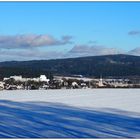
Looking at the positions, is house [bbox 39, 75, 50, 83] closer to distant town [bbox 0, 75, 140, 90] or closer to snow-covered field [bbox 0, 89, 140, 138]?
distant town [bbox 0, 75, 140, 90]

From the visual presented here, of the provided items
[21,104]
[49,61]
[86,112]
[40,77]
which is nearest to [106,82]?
[40,77]

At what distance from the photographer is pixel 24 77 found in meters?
11.6

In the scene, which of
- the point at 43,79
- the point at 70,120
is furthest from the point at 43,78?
the point at 70,120

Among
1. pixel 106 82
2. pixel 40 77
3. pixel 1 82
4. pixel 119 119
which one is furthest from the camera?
pixel 106 82

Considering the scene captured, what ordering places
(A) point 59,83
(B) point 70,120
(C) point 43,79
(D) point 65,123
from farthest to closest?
1. (A) point 59,83
2. (C) point 43,79
3. (B) point 70,120
4. (D) point 65,123

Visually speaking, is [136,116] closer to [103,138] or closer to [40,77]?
[103,138]

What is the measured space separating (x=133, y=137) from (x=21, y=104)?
2994 mm

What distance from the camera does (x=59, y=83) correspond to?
471 inches

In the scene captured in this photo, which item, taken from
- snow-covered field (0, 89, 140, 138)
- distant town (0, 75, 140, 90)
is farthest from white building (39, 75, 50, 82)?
snow-covered field (0, 89, 140, 138)

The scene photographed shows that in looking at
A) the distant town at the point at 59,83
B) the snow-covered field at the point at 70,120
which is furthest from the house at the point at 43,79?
the snow-covered field at the point at 70,120

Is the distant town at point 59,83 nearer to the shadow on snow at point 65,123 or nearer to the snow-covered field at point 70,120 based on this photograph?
the snow-covered field at point 70,120

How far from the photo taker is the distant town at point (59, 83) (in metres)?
11.2

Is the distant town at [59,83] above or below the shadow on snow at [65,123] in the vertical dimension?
above

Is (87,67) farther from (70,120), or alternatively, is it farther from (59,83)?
(70,120)
